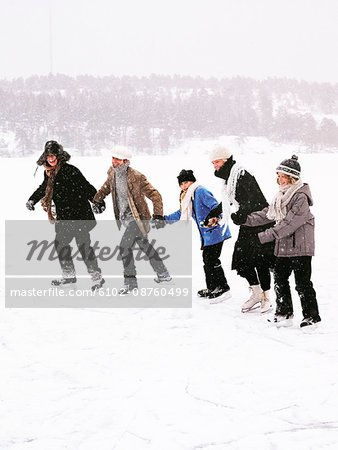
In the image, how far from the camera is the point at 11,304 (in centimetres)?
556

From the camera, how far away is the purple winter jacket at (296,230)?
436 cm

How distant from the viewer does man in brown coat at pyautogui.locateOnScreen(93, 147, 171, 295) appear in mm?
5562

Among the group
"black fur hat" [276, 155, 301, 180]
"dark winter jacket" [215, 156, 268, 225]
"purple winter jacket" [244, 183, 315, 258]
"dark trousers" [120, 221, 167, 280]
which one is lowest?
"dark trousers" [120, 221, 167, 280]

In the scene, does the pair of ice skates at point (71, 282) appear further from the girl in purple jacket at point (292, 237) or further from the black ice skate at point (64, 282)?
the girl in purple jacket at point (292, 237)

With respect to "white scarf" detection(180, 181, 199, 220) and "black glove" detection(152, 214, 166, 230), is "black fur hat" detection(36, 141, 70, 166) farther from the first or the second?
"white scarf" detection(180, 181, 199, 220)

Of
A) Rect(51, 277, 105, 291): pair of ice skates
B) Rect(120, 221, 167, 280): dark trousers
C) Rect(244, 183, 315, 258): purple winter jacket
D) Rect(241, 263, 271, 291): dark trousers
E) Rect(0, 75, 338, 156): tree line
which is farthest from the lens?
Rect(0, 75, 338, 156): tree line

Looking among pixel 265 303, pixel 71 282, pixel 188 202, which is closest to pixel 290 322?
pixel 265 303

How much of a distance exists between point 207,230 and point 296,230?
1210mm

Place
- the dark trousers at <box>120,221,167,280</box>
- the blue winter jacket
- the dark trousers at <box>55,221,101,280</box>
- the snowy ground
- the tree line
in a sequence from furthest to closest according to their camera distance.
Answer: the tree line, the dark trousers at <box>55,221,101,280</box>, the dark trousers at <box>120,221,167,280</box>, the blue winter jacket, the snowy ground

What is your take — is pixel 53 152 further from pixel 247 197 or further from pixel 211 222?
pixel 247 197

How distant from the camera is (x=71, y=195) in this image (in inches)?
228

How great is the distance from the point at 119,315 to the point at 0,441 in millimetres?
2431

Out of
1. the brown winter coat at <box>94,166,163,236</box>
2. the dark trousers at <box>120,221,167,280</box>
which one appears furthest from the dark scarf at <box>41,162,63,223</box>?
the dark trousers at <box>120,221,167,280</box>

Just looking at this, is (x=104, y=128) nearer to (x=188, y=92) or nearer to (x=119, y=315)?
(x=188, y=92)
